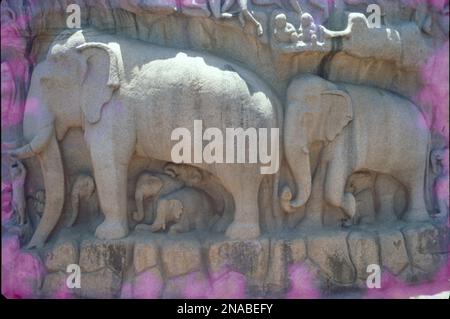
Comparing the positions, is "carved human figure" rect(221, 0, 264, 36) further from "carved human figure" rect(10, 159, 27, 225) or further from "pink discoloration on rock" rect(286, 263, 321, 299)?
"carved human figure" rect(10, 159, 27, 225)

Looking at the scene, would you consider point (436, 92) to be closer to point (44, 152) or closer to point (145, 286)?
point (145, 286)

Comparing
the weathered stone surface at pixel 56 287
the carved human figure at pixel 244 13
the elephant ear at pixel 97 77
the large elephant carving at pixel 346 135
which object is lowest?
the weathered stone surface at pixel 56 287

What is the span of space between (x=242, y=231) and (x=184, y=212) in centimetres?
38

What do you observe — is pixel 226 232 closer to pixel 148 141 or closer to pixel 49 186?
pixel 148 141

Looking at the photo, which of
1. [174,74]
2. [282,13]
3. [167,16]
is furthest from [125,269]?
[282,13]

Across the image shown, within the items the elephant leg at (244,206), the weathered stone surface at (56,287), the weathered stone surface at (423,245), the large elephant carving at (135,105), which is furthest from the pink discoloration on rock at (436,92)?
the weathered stone surface at (56,287)

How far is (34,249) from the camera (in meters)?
4.04

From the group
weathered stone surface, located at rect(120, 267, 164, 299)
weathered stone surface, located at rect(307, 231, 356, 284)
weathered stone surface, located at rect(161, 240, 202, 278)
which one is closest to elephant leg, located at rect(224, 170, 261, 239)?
weathered stone surface, located at rect(161, 240, 202, 278)

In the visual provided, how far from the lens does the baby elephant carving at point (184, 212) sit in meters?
3.93

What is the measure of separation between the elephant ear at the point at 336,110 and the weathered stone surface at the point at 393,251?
0.71m

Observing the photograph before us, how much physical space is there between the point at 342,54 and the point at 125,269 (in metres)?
1.88

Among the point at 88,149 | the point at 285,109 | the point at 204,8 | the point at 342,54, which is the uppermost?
the point at 204,8

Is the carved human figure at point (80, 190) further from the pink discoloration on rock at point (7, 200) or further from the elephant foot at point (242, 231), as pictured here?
the elephant foot at point (242, 231)

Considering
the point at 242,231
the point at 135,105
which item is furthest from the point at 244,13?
the point at 242,231
